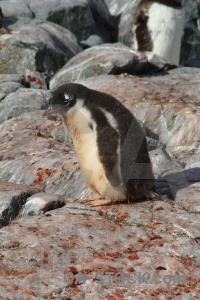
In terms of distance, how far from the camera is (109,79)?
10.1m

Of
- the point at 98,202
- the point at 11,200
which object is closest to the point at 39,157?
the point at 11,200

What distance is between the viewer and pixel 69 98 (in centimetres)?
584

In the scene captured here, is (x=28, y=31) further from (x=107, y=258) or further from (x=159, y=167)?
(x=107, y=258)

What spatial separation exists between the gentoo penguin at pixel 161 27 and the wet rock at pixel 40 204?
7.63 m

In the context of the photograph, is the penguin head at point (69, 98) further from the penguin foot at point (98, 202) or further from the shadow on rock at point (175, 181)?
the shadow on rock at point (175, 181)

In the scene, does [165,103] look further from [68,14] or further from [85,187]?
[68,14]

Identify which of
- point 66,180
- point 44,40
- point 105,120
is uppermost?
point 105,120

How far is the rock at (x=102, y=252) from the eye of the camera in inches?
174

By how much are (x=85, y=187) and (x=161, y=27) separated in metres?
7.07

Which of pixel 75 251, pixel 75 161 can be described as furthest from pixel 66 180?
pixel 75 251

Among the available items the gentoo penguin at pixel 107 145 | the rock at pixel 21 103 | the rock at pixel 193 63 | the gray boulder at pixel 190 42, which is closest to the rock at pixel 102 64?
the rock at pixel 21 103

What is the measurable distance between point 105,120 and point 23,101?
3.98 meters

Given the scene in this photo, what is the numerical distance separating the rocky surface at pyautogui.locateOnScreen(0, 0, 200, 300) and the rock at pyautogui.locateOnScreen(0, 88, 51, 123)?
0.05 ft

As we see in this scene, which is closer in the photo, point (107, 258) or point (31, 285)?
point (31, 285)
